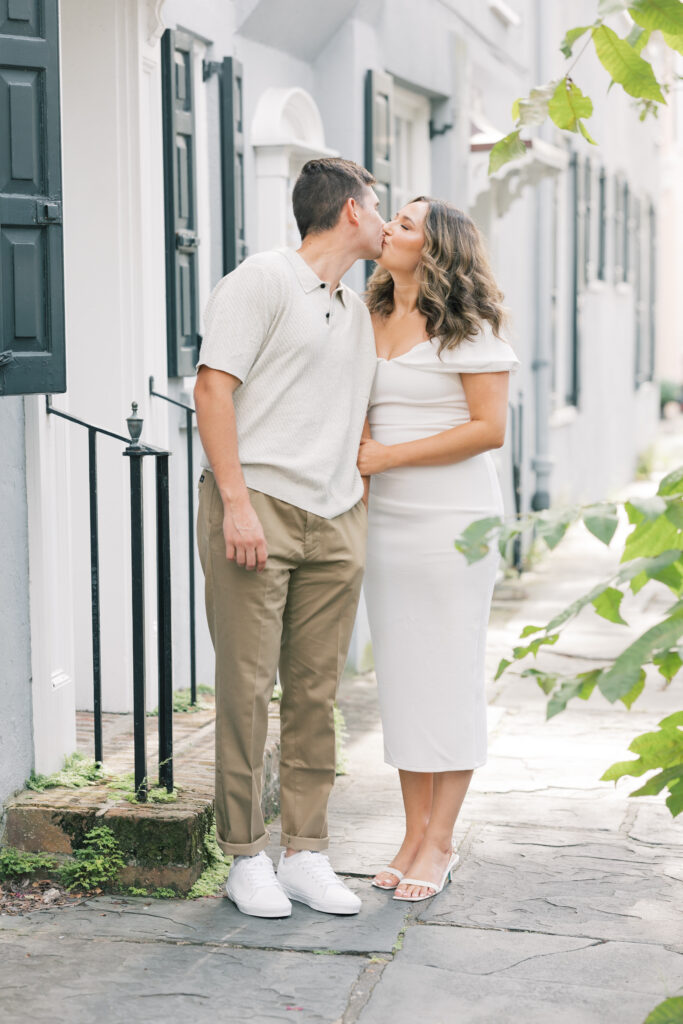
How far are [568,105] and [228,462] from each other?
1270 millimetres

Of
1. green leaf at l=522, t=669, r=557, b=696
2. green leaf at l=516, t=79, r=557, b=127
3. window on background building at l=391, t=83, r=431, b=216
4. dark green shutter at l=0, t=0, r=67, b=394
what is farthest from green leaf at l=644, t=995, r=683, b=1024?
window on background building at l=391, t=83, r=431, b=216

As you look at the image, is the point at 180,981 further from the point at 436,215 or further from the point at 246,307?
the point at 436,215

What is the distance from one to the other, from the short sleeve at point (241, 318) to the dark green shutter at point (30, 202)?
1.33 feet

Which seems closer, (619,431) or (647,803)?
(647,803)

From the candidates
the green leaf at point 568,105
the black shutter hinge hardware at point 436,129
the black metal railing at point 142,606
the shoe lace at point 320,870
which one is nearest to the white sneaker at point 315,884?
the shoe lace at point 320,870

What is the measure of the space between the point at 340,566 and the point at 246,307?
0.71 meters

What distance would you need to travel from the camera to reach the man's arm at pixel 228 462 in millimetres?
3373

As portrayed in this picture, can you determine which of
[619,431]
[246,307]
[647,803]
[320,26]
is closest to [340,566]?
[246,307]

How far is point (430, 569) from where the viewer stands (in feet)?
12.1

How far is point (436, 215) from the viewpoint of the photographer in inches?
144

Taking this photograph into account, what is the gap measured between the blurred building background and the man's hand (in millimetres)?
556

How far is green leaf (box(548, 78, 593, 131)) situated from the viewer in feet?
8.24

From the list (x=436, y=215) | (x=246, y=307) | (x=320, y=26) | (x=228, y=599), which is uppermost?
(x=320, y=26)

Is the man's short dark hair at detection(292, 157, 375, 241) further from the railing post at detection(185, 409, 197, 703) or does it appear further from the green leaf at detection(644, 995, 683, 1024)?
the green leaf at detection(644, 995, 683, 1024)
